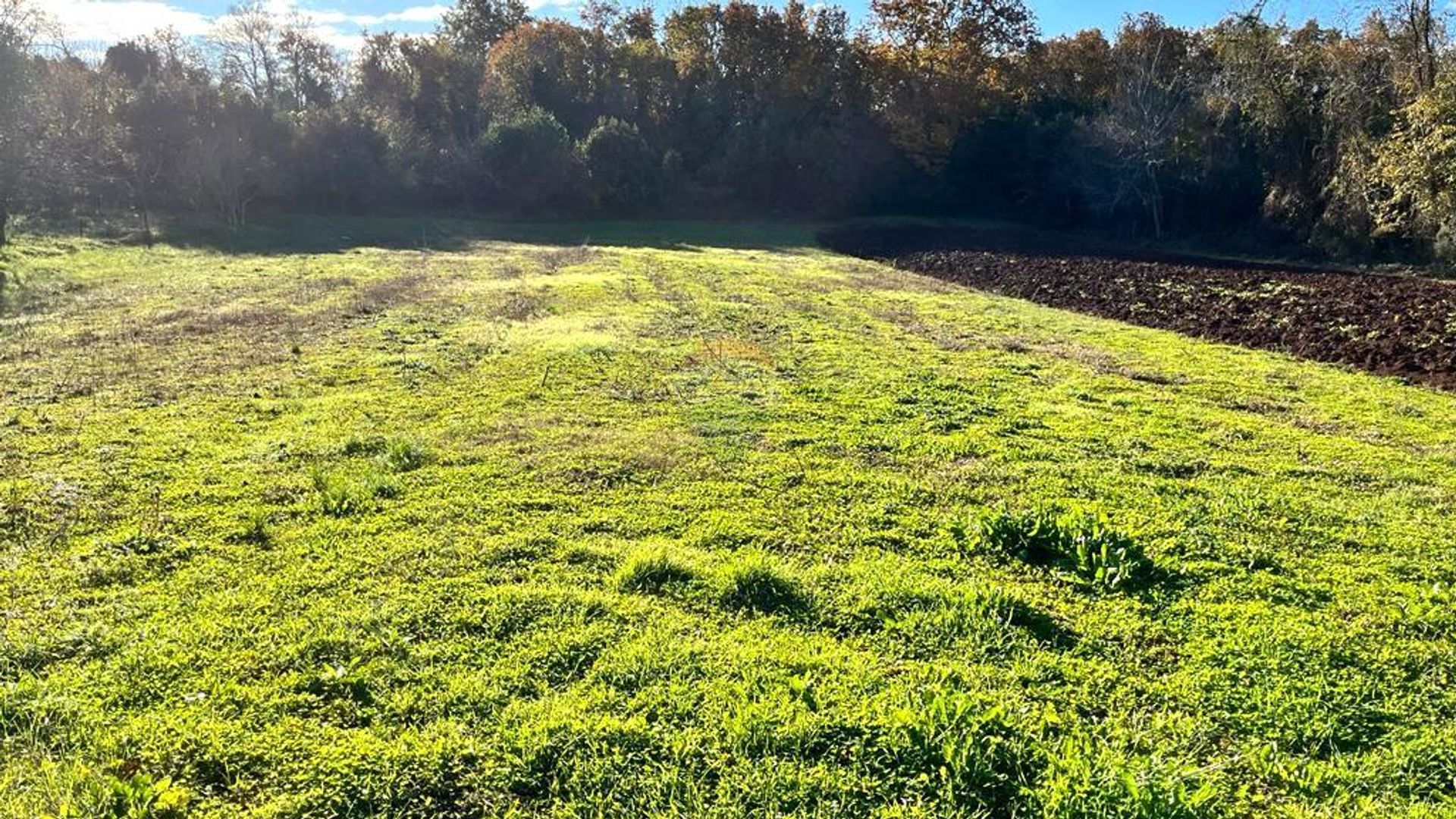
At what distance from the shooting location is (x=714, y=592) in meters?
5.31

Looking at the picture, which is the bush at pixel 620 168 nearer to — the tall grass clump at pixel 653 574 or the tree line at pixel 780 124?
the tree line at pixel 780 124

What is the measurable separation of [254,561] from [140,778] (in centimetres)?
245

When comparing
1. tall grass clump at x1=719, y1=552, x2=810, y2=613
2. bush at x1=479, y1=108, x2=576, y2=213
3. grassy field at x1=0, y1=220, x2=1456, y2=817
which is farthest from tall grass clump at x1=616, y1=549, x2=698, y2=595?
bush at x1=479, y1=108, x2=576, y2=213

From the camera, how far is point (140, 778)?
3408 millimetres

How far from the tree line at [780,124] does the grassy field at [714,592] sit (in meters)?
22.6

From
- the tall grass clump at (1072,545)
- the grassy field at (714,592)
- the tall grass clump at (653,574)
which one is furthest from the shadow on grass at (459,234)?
the tall grass clump at (1072,545)

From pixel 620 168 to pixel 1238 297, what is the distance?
105ft

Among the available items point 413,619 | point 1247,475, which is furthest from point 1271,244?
point 413,619

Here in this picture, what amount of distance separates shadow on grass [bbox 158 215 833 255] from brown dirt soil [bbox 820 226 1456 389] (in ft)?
25.0

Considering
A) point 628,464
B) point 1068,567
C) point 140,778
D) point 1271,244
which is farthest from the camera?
point 1271,244

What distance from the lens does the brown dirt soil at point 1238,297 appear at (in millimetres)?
14258

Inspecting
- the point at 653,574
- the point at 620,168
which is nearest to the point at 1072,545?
the point at 653,574

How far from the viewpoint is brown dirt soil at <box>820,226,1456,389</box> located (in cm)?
1426

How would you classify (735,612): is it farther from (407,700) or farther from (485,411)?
(485,411)
